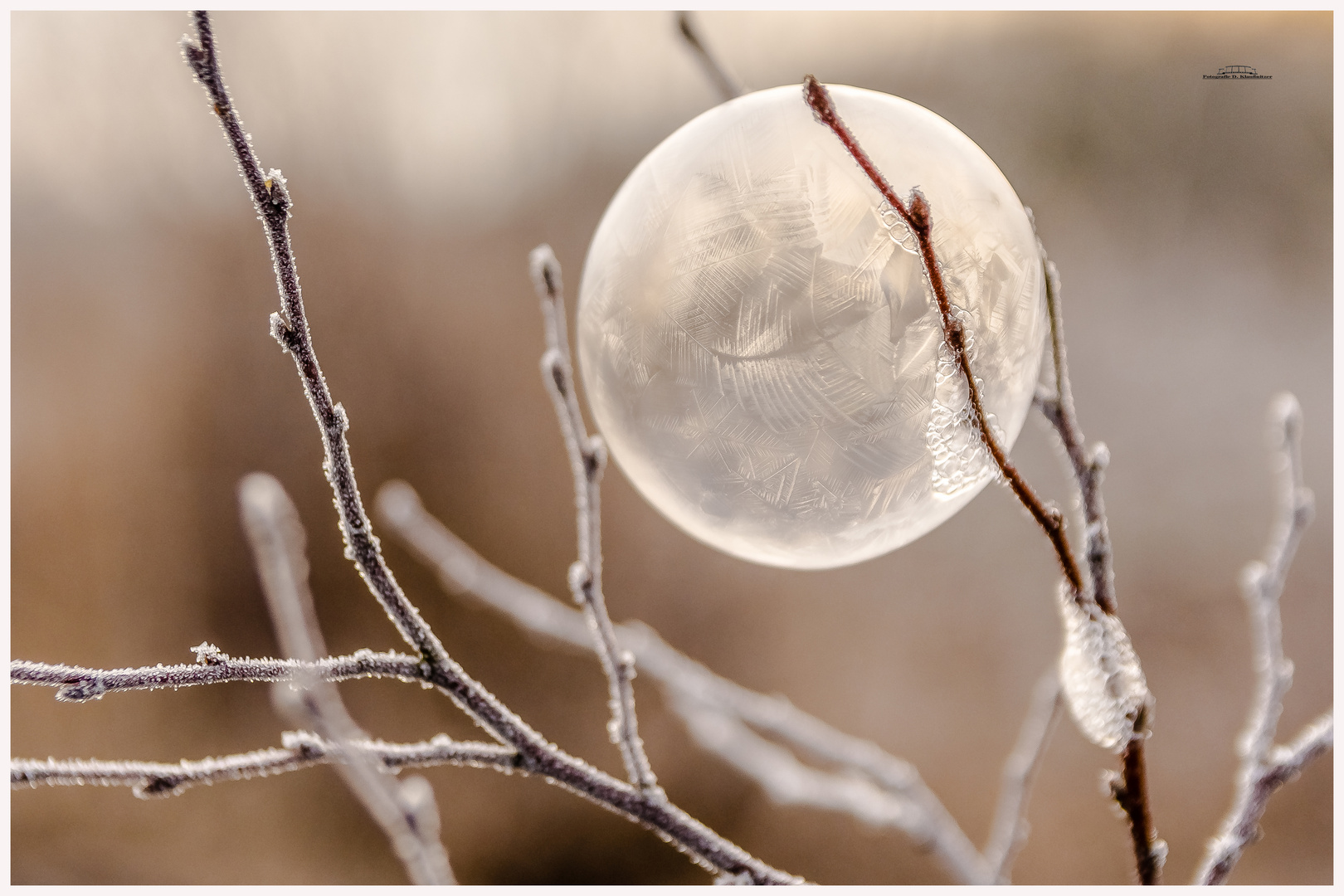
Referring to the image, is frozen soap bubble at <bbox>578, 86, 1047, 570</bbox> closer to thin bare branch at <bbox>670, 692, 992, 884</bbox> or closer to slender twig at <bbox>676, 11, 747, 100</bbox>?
slender twig at <bbox>676, 11, 747, 100</bbox>

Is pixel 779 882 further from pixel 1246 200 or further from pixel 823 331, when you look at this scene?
pixel 1246 200

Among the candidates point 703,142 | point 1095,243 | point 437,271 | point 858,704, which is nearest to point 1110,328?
point 1095,243

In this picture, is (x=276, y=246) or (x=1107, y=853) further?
(x=1107, y=853)

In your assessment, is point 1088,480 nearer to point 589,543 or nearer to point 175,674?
point 589,543

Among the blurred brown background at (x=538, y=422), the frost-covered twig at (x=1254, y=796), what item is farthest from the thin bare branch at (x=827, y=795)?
the blurred brown background at (x=538, y=422)

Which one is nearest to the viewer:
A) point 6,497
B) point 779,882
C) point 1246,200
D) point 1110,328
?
point 779,882

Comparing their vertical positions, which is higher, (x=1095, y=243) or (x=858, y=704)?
(x=1095, y=243)

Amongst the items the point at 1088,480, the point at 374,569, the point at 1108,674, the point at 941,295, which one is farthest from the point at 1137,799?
A: the point at 374,569

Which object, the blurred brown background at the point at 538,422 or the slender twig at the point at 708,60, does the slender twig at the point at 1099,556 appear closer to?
the slender twig at the point at 708,60
